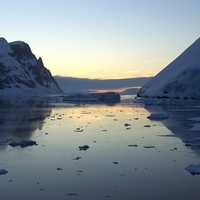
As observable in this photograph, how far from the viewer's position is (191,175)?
7570mm

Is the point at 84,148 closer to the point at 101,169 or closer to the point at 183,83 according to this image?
the point at 101,169

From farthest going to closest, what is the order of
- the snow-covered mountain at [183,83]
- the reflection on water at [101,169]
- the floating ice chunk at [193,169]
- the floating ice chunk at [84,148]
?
the snow-covered mountain at [183,83] < the floating ice chunk at [84,148] < the floating ice chunk at [193,169] < the reflection on water at [101,169]

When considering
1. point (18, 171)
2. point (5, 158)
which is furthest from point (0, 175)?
point (5, 158)

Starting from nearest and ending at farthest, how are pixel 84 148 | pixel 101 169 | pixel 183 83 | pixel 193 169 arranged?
pixel 193 169 → pixel 101 169 → pixel 84 148 → pixel 183 83

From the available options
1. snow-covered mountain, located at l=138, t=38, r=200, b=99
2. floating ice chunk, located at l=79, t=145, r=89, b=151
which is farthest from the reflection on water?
snow-covered mountain, located at l=138, t=38, r=200, b=99

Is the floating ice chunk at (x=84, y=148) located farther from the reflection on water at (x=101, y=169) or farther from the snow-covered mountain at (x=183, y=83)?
the snow-covered mountain at (x=183, y=83)

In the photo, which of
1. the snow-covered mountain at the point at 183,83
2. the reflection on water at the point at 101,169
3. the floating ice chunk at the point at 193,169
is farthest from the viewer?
the snow-covered mountain at the point at 183,83

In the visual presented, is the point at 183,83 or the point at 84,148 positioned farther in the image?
the point at 183,83

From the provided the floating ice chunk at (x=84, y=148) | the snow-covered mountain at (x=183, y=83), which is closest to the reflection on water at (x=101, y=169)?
the floating ice chunk at (x=84, y=148)

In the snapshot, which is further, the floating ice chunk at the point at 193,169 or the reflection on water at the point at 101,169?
the floating ice chunk at the point at 193,169

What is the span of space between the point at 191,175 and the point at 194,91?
59.5 meters

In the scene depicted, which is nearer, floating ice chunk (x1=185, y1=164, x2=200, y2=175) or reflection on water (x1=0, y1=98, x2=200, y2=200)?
reflection on water (x1=0, y1=98, x2=200, y2=200)

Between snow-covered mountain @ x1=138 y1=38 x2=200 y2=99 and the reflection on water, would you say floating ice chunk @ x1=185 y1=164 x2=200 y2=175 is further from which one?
snow-covered mountain @ x1=138 y1=38 x2=200 y2=99

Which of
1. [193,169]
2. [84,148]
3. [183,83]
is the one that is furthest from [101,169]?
[183,83]
